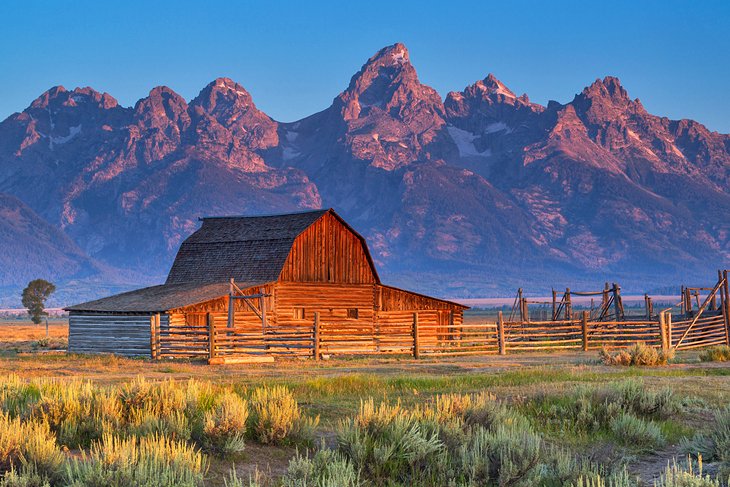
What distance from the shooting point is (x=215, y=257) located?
4688 cm

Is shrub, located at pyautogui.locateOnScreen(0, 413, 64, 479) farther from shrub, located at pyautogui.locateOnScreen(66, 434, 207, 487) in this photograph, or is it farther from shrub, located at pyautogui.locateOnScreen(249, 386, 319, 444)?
shrub, located at pyautogui.locateOnScreen(249, 386, 319, 444)

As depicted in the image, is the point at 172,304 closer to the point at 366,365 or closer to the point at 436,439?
the point at 366,365

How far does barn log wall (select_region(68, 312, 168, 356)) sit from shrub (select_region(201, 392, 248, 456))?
2524 cm

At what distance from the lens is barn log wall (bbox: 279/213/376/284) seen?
43750mm

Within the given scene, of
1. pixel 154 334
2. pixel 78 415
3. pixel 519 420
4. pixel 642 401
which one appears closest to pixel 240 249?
pixel 154 334

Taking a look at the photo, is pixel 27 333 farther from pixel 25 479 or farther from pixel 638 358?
pixel 25 479

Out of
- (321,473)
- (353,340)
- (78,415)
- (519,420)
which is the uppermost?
(353,340)

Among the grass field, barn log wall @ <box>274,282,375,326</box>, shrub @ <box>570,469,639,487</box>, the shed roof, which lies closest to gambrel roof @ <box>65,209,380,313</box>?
the shed roof

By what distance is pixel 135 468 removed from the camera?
948cm

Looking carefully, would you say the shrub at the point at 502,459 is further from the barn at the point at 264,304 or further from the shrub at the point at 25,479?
the barn at the point at 264,304

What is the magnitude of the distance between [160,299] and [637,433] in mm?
28898

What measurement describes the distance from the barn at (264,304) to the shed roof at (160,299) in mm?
55

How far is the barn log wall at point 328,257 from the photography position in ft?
144

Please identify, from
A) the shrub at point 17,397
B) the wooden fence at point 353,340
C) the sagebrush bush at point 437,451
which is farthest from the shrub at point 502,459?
the wooden fence at point 353,340
